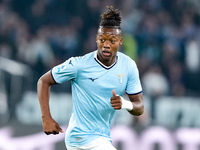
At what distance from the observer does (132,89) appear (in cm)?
445

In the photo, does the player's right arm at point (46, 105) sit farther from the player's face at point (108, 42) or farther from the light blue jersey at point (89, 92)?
the player's face at point (108, 42)

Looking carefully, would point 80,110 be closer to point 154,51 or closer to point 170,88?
point 170,88

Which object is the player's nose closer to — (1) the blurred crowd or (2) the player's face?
(2) the player's face

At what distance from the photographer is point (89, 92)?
4293 mm

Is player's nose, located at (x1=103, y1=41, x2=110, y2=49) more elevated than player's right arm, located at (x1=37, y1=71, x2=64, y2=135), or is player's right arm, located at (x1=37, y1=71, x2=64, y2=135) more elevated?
player's nose, located at (x1=103, y1=41, x2=110, y2=49)

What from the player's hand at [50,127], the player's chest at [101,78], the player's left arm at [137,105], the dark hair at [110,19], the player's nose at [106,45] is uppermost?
the dark hair at [110,19]

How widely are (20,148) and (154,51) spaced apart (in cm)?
539

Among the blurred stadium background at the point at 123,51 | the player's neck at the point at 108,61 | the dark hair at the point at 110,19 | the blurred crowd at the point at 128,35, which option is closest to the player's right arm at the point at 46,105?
the player's neck at the point at 108,61

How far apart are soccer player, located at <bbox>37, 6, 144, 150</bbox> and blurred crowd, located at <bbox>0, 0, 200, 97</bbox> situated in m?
4.92

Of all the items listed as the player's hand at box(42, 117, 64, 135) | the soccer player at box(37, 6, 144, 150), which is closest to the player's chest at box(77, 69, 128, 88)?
the soccer player at box(37, 6, 144, 150)

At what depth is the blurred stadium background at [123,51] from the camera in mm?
7035

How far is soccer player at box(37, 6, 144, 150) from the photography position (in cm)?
423

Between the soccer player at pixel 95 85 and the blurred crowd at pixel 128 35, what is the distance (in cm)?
492

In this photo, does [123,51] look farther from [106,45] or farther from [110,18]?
[106,45]
